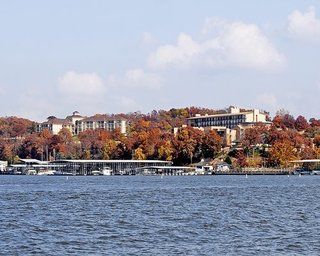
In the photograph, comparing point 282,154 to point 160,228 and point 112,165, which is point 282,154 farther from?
point 160,228

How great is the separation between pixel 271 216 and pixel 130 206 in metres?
13.9

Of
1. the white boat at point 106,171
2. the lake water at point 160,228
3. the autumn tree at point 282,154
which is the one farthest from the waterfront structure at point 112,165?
the lake water at point 160,228

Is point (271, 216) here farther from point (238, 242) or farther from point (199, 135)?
point (199, 135)

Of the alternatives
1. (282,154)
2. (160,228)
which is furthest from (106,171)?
(160,228)

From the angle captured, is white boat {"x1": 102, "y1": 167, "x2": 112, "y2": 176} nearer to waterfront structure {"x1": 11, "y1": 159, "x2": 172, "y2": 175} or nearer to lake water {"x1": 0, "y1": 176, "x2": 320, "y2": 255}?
waterfront structure {"x1": 11, "y1": 159, "x2": 172, "y2": 175}

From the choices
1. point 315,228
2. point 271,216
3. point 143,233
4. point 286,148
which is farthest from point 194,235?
point 286,148

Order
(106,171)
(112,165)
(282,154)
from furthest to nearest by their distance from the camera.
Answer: (112,165) → (106,171) → (282,154)

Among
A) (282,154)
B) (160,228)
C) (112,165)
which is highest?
(282,154)

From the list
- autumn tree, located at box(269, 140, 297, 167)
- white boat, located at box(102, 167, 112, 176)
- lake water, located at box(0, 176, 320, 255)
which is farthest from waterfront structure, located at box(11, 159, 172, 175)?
lake water, located at box(0, 176, 320, 255)

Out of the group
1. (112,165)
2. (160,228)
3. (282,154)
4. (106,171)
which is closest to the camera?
(160,228)

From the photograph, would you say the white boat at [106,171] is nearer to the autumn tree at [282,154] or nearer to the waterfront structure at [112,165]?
the waterfront structure at [112,165]

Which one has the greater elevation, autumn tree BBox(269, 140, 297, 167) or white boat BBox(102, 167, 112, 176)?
autumn tree BBox(269, 140, 297, 167)

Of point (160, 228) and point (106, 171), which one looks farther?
point (106, 171)

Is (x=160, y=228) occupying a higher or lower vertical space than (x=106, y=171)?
lower
